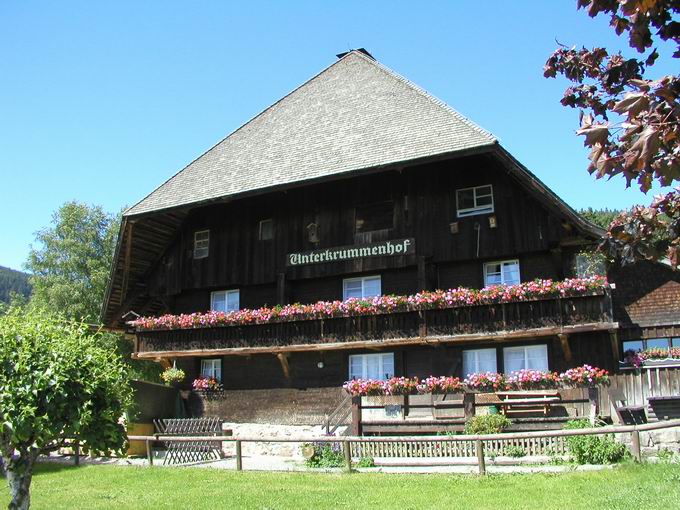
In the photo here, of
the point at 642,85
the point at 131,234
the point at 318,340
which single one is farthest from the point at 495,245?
the point at 642,85

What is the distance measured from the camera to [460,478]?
14.0m

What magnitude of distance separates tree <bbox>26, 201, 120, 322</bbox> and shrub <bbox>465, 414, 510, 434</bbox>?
30.5 m

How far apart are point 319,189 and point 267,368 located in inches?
259

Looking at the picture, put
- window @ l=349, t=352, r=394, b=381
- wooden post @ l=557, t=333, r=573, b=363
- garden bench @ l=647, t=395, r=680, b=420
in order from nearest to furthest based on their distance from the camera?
garden bench @ l=647, t=395, r=680, b=420
wooden post @ l=557, t=333, r=573, b=363
window @ l=349, t=352, r=394, b=381

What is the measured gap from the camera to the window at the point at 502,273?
901 inches

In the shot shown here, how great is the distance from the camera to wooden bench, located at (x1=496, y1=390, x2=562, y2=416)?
19.6 metres

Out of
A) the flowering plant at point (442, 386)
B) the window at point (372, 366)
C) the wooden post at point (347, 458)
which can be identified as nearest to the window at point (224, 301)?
the window at point (372, 366)

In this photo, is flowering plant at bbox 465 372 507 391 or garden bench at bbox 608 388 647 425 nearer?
garden bench at bbox 608 388 647 425

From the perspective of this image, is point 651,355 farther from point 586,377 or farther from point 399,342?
point 399,342

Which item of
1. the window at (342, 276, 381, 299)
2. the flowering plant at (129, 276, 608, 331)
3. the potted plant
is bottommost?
the potted plant

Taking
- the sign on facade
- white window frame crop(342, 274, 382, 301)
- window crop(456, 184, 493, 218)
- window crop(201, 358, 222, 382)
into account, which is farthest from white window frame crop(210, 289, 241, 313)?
window crop(456, 184, 493, 218)

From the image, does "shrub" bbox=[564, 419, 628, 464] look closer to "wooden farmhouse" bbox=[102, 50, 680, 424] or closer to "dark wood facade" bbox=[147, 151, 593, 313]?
"wooden farmhouse" bbox=[102, 50, 680, 424]

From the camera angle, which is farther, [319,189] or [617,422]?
[319,189]

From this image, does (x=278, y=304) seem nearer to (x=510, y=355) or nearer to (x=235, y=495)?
(x=510, y=355)
